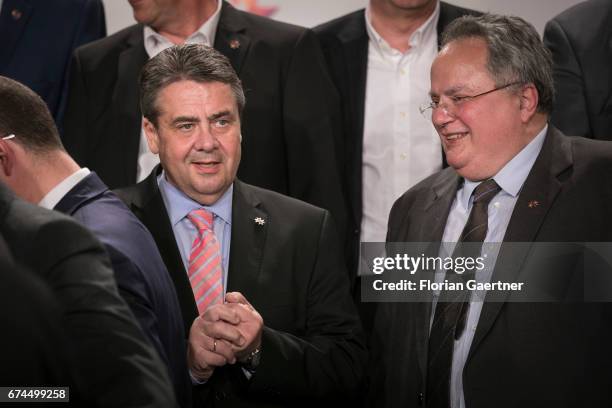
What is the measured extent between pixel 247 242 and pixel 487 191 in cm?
68

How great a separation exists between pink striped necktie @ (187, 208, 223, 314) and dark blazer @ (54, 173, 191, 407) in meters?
0.42

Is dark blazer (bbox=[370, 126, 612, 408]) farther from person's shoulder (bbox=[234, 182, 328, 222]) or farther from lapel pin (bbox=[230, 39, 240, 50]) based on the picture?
lapel pin (bbox=[230, 39, 240, 50])

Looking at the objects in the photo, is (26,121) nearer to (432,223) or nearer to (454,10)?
(432,223)

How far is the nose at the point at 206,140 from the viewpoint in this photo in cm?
301

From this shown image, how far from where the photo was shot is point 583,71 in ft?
11.5

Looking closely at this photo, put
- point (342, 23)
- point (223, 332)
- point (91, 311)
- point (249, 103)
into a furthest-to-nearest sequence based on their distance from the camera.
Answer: point (342, 23) → point (249, 103) → point (223, 332) → point (91, 311)

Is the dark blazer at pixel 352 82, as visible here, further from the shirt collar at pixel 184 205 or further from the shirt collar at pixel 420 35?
the shirt collar at pixel 184 205

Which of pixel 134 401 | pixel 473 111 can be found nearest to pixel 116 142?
pixel 473 111

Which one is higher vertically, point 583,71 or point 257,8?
point 257,8

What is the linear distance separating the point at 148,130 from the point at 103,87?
765 mm

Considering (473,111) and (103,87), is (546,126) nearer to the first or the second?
(473,111)

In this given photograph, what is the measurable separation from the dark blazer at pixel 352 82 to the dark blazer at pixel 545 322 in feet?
2.73

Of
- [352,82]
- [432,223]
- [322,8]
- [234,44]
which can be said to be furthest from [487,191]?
[322,8]

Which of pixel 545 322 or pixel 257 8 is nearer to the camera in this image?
pixel 545 322
